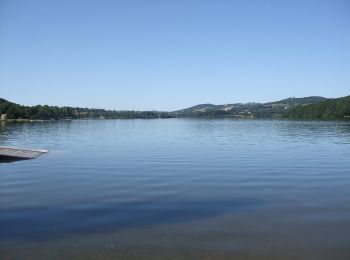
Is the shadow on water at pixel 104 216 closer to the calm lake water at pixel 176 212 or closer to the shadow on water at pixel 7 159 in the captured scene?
the calm lake water at pixel 176 212

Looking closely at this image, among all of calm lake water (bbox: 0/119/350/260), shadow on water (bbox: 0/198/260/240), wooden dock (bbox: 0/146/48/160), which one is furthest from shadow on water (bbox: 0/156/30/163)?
shadow on water (bbox: 0/198/260/240)

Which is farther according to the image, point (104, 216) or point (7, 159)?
point (7, 159)

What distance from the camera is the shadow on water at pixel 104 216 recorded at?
1334 cm

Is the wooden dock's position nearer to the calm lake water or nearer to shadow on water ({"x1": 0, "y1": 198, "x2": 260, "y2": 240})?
the calm lake water

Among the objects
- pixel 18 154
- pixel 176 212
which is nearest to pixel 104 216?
pixel 176 212

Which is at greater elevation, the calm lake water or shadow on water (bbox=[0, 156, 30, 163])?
the calm lake water

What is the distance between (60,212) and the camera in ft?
52.4

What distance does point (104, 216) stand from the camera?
591 inches

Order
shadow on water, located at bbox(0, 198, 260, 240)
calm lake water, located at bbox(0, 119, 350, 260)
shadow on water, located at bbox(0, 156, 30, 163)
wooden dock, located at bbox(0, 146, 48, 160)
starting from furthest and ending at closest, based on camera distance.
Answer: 1. wooden dock, located at bbox(0, 146, 48, 160)
2. shadow on water, located at bbox(0, 156, 30, 163)
3. shadow on water, located at bbox(0, 198, 260, 240)
4. calm lake water, located at bbox(0, 119, 350, 260)

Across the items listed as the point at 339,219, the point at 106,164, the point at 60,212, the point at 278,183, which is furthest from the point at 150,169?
the point at 339,219

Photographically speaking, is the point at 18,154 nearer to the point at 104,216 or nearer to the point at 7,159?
the point at 7,159

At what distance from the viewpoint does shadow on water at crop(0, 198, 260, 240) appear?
1334 cm

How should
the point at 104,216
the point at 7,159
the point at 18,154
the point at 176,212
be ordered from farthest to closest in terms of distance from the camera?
the point at 18,154
the point at 7,159
the point at 176,212
the point at 104,216

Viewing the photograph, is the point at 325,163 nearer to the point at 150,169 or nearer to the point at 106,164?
the point at 150,169
